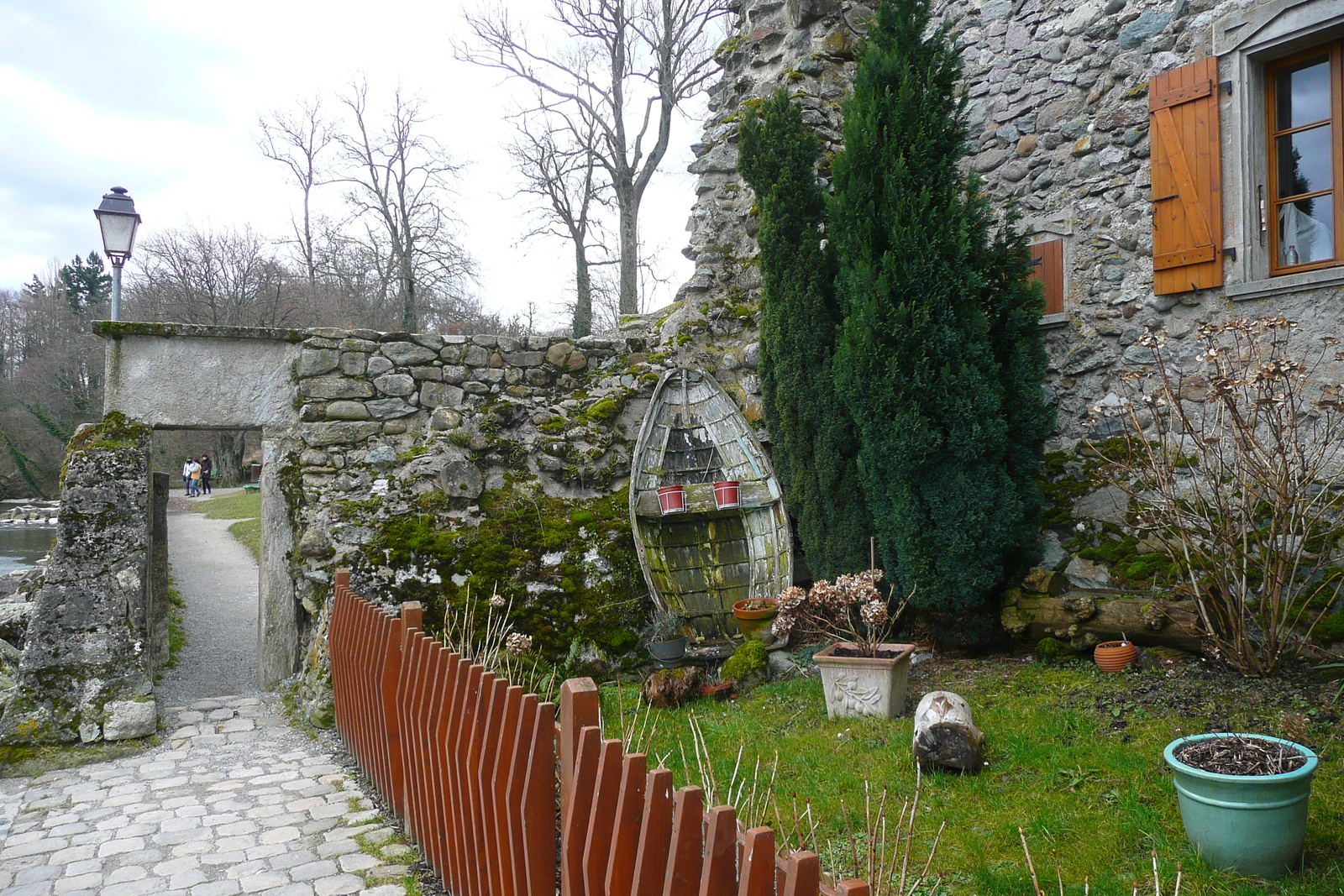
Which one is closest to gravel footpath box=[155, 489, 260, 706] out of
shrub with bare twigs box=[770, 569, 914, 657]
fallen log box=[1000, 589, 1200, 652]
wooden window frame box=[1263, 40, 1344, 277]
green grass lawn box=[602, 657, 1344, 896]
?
green grass lawn box=[602, 657, 1344, 896]

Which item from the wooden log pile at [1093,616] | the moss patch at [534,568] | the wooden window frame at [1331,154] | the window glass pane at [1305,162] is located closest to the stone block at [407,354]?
the moss patch at [534,568]

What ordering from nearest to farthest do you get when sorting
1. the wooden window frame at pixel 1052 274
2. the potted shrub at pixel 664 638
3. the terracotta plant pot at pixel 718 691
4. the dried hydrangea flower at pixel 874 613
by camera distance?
the dried hydrangea flower at pixel 874 613 < the terracotta plant pot at pixel 718 691 < the potted shrub at pixel 664 638 < the wooden window frame at pixel 1052 274

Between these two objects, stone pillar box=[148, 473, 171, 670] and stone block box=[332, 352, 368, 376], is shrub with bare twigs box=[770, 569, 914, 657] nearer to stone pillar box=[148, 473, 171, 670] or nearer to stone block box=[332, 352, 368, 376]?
stone block box=[332, 352, 368, 376]

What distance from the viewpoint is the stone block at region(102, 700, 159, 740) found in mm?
4336

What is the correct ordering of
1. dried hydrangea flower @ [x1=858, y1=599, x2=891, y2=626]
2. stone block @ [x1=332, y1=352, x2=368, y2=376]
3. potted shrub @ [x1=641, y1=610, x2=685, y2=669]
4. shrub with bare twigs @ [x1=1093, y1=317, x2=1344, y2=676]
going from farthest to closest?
stone block @ [x1=332, y1=352, x2=368, y2=376], potted shrub @ [x1=641, y1=610, x2=685, y2=669], dried hydrangea flower @ [x1=858, y1=599, x2=891, y2=626], shrub with bare twigs @ [x1=1093, y1=317, x2=1344, y2=676]

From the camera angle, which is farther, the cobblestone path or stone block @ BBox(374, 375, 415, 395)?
stone block @ BBox(374, 375, 415, 395)

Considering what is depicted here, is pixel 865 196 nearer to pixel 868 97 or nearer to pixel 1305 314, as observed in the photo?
pixel 868 97

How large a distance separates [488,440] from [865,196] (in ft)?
9.79

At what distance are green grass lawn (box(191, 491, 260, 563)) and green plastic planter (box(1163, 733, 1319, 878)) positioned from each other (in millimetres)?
12030

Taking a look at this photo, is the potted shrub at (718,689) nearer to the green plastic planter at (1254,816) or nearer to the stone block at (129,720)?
the green plastic planter at (1254,816)

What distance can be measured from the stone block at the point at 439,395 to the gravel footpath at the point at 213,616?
2.27 m

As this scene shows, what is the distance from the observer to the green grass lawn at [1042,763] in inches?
95.9

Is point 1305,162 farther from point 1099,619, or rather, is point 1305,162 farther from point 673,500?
point 673,500

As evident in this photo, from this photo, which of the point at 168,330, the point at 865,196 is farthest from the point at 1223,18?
the point at 168,330
